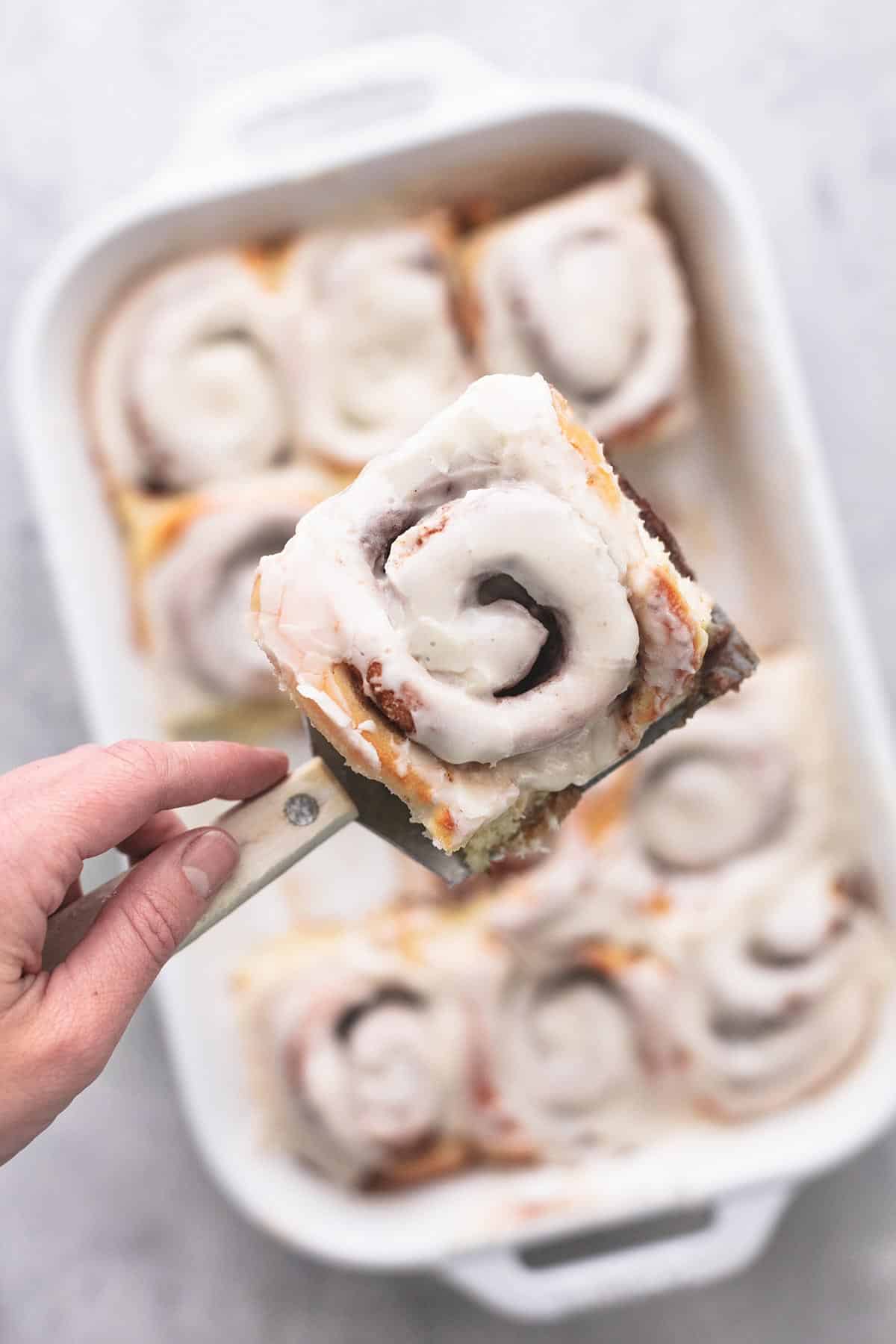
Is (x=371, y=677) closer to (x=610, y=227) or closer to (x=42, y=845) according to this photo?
(x=42, y=845)

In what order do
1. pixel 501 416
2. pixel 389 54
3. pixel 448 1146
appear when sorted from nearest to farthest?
pixel 501 416, pixel 389 54, pixel 448 1146

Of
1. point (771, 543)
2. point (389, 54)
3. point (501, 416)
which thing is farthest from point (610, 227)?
point (501, 416)

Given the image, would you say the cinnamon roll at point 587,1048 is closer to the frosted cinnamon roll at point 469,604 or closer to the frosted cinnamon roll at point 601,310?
the frosted cinnamon roll at point 601,310

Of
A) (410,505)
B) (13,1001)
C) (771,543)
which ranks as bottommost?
(771,543)

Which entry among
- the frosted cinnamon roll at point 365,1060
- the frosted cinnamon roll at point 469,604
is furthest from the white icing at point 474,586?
the frosted cinnamon roll at point 365,1060

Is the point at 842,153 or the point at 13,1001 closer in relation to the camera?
the point at 13,1001

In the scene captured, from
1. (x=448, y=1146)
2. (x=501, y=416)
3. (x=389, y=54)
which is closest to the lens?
(x=501, y=416)

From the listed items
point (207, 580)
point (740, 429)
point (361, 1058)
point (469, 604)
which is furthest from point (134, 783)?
point (740, 429)
